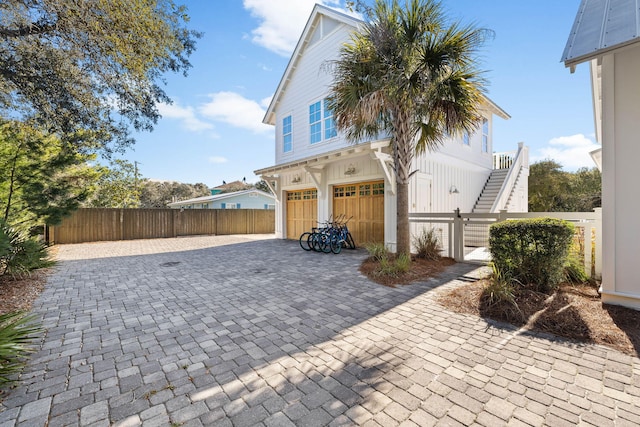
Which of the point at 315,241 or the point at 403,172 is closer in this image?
the point at 403,172

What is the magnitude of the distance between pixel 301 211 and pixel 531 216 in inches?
352

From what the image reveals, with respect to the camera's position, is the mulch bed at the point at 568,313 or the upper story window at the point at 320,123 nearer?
the mulch bed at the point at 568,313

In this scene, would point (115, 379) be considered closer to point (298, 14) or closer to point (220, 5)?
point (220, 5)

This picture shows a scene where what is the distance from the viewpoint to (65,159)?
7.20 meters

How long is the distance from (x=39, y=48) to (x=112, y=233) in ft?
36.5

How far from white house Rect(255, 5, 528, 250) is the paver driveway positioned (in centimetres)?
495

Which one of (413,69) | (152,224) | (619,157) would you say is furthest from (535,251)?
(152,224)

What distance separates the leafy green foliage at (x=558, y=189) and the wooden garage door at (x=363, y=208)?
14.5 meters

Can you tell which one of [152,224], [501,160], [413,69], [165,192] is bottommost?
[152,224]

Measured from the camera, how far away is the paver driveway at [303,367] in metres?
2.03

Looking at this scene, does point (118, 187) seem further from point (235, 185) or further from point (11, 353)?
point (11, 353)

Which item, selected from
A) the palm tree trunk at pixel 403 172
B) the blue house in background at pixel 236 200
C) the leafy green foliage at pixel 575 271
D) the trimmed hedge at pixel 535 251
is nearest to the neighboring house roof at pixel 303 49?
the palm tree trunk at pixel 403 172

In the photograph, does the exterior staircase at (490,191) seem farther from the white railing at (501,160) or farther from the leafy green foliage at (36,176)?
the leafy green foliage at (36,176)

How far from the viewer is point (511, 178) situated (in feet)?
40.1
